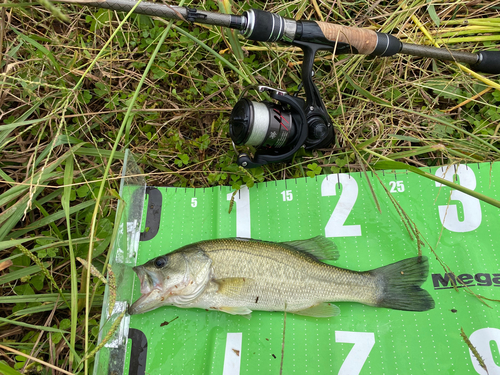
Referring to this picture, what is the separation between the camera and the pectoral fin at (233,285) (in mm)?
2264

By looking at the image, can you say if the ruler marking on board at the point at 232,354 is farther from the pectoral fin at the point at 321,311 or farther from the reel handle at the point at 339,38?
the reel handle at the point at 339,38

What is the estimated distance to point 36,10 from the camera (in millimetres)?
2939

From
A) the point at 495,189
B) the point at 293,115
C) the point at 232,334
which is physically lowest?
the point at 232,334

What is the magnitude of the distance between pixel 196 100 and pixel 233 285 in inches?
65.4

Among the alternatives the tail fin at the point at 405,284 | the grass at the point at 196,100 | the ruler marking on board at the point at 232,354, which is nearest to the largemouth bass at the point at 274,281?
the tail fin at the point at 405,284

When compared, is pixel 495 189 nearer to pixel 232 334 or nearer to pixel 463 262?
pixel 463 262

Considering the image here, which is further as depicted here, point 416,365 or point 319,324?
point 319,324

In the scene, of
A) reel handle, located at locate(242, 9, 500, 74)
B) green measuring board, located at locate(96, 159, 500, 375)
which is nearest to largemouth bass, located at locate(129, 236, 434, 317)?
green measuring board, located at locate(96, 159, 500, 375)

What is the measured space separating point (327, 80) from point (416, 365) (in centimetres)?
230

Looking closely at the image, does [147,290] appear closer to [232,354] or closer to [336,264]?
[232,354]

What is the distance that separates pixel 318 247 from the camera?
249 centimetres

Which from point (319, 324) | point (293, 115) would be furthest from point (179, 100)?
point (319, 324)

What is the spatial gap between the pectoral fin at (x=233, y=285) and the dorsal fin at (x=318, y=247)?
424 millimetres

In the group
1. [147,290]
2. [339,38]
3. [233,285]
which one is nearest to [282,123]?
[339,38]
